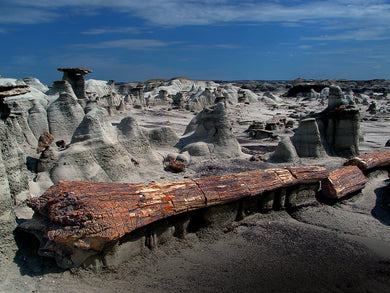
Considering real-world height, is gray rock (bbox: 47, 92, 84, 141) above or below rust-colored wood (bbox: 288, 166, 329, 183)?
above

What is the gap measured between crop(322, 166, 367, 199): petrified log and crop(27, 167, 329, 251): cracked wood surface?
82.1 inches

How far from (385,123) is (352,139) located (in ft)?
43.5

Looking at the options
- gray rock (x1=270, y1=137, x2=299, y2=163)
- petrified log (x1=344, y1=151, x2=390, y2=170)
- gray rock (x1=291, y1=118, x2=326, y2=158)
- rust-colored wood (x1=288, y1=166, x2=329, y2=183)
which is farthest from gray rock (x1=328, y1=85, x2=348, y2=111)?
rust-colored wood (x1=288, y1=166, x2=329, y2=183)

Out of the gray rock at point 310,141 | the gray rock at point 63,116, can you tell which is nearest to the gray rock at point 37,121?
the gray rock at point 63,116

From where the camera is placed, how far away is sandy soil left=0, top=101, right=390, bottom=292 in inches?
163

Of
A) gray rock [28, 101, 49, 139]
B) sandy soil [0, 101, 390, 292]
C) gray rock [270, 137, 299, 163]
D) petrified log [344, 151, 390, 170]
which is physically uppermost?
gray rock [28, 101, 49, 139]

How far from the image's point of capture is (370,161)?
28.0ft

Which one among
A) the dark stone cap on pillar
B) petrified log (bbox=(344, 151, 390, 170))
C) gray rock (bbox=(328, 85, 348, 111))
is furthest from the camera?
the dark stone cap on pillar

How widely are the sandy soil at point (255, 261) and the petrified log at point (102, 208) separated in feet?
1.14

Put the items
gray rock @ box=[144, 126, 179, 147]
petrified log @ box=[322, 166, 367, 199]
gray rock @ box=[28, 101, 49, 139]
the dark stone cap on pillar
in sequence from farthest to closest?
1. the dark stone cap on pillar
2. gray rock @ box=[144, 126, 179, 147]
3. gray rock @ box=[28, 101, 49, 139]
4. petrified log @ box=[322, 166, 367, 199]

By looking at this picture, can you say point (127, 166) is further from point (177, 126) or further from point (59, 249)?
point (177, 126)

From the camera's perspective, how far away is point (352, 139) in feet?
37.3

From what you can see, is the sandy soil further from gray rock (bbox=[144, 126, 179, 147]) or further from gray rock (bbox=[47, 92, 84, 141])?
gray rock (bbox=[47, 92, 84, 141])

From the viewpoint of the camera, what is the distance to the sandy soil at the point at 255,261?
163 inches
